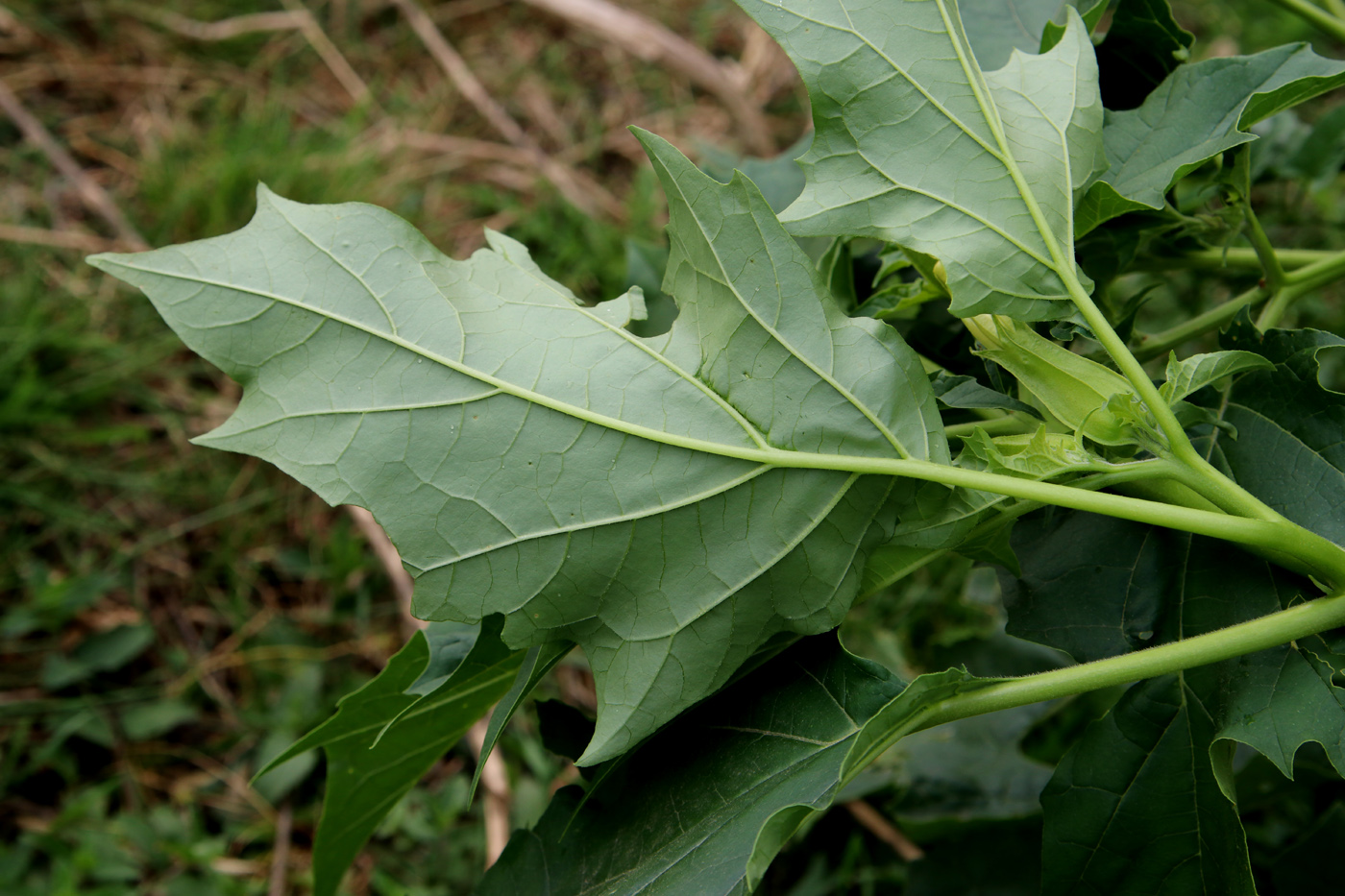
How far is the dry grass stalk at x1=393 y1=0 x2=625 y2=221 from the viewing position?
6.44 feet

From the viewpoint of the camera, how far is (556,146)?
2090 mm

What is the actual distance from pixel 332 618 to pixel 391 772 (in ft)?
2.94

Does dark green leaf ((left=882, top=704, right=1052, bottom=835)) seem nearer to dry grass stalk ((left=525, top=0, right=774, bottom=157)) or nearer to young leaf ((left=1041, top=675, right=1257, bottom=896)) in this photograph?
young leaf ((left=1041, top=675, right=1257, bottom=896))

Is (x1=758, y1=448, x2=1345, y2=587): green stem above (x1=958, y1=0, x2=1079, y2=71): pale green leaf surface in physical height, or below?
below

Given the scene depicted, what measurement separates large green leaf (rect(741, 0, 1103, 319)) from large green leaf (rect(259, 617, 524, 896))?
351 mm

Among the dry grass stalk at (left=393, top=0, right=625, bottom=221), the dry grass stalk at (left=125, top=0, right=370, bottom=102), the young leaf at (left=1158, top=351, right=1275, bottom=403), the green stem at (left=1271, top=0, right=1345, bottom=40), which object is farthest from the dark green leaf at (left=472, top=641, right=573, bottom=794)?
the dry grass stalk at (left=125, top=0, right=370, bottom=102)

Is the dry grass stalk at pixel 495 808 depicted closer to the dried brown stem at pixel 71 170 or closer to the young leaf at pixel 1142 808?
the young leaf at pixel 1142 808

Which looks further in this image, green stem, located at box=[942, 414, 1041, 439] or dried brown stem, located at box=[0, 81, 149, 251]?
dried brown stem, located at box=[0, 81, 149, 251]

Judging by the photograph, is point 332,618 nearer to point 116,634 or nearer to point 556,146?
point 116,634

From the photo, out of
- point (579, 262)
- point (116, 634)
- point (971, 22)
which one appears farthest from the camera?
point (579, 262)

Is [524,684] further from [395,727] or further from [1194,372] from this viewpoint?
[1194,372]

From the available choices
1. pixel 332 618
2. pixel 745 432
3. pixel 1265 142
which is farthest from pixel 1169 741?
pixel 332 618

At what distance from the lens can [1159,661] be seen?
546 millimetres

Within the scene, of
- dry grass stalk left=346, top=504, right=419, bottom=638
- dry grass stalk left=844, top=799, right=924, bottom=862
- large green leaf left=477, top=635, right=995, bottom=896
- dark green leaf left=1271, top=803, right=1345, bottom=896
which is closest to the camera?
large green leaf left=477, top=635, right=995, bottom=896
